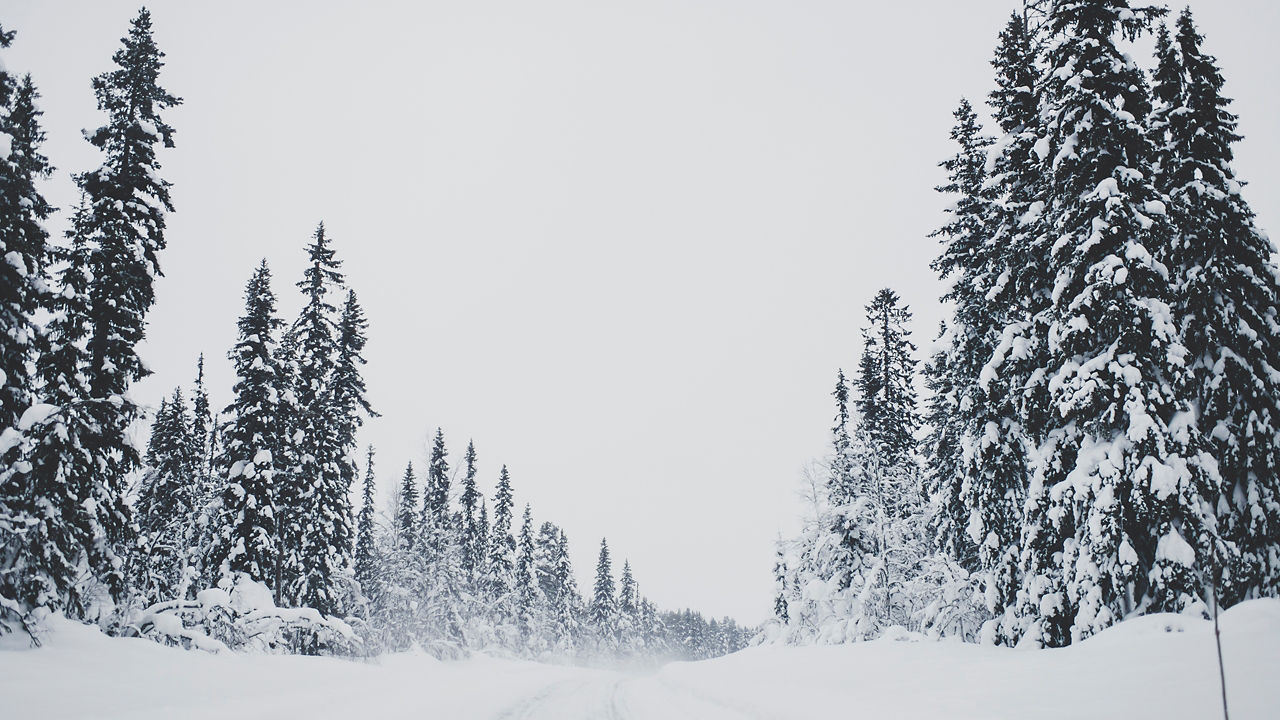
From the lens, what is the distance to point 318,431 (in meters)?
27.2

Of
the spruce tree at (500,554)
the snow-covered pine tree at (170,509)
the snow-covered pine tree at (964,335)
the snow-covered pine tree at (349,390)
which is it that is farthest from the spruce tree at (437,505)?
the snow-covered pine tree at (964,335)

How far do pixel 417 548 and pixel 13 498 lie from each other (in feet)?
132

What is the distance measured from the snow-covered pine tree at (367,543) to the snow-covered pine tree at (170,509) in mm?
15878

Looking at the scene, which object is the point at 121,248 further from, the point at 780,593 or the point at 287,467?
the point at 780,593

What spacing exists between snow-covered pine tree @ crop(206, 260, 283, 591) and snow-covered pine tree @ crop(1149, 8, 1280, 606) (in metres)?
26.8

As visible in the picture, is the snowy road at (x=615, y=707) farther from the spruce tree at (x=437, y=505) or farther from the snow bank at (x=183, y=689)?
the spruce tree at (x=437, y=505)

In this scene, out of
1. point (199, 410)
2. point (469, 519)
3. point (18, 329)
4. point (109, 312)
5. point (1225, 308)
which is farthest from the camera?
point (469, 519)

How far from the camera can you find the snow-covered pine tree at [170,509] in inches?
1046

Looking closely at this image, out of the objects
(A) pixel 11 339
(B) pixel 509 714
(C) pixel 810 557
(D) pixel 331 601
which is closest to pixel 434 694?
(B) pixel 509 714

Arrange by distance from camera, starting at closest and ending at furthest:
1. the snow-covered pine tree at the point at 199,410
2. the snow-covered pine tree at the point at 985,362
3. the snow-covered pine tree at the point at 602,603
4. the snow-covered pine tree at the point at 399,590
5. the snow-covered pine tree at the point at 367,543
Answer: the snow-covered pine tree at the point at 985,362
the snow-covered pine tree at the point at 199,410
the snow-covered pine tree at the point at 399,590
the snow-covered pine tree at the point at 367,543
the snow-covered pine tree at the point at 602,603

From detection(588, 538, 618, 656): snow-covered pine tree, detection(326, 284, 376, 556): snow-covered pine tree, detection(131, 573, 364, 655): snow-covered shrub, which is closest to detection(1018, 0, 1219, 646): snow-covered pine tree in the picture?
detection(131, 573, 364, 655): snow-covered shrub

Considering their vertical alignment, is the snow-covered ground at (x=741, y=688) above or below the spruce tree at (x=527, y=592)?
above

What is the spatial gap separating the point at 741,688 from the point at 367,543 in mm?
43479

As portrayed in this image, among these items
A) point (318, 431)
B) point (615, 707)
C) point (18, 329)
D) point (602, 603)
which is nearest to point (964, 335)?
point (615, 707)
